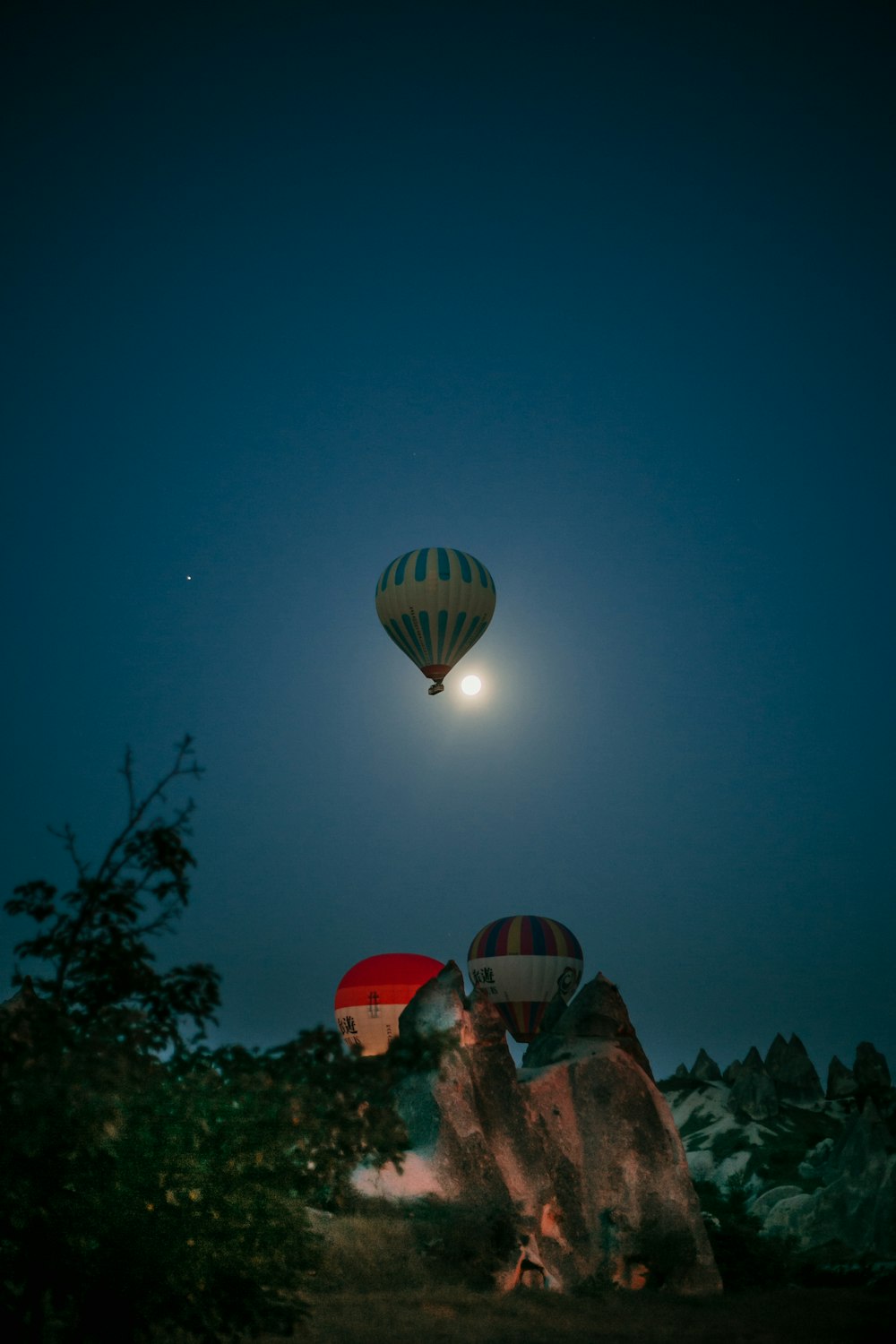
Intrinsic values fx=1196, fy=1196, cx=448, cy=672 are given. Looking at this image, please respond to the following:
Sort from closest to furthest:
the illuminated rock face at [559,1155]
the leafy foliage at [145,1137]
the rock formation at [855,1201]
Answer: the leafy foliage at [145,1137]
the illuminated rock face at [559,1155]
the rock formation at [855,1201]

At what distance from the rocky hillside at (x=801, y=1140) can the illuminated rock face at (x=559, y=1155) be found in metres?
12.0

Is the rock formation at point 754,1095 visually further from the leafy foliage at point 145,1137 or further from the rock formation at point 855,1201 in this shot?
the leafy foliage at point 145,1137

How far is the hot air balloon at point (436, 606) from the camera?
4866 cm

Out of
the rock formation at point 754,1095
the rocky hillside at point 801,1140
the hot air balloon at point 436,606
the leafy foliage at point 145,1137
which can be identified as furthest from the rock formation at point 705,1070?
the leafy foliage at point 145,1137

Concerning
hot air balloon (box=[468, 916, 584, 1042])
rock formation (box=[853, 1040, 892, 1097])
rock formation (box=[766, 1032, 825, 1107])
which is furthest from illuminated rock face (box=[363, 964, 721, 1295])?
rock formation (box=[853, 1040, 892, 1097])

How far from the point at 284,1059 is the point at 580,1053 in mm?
22518

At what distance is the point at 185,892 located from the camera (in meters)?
11.0

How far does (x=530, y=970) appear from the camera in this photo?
2159 inches

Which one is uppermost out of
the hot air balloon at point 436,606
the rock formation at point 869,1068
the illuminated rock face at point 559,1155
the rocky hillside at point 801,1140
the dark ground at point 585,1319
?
the hot air balloon at point 436,606

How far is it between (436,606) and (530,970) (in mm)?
18036

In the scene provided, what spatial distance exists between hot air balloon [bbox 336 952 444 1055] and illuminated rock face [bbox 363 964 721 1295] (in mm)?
19074

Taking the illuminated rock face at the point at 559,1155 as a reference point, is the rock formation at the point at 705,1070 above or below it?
above

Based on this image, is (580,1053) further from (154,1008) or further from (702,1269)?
(154,1008)

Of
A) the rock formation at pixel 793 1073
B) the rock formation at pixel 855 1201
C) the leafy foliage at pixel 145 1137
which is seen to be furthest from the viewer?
the rock formation at pixel 793 1073
